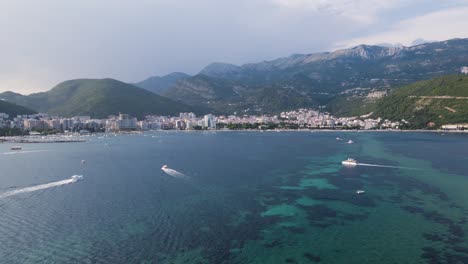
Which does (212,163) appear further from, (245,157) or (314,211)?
(314,211)

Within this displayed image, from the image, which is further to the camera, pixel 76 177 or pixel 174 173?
pixel 174 173

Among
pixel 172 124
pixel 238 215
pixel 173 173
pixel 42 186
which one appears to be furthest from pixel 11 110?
pixel 238 215

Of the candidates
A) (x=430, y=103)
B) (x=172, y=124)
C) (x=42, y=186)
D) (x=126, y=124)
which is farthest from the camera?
(x=172, y=124)

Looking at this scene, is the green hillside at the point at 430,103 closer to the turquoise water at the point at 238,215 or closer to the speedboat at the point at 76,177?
the turquoise water at the point at 238,215

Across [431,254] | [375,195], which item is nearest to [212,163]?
[375,195]

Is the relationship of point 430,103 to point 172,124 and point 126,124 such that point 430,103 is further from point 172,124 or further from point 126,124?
point 126,124

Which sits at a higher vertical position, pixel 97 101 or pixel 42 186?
pixel 97 101
